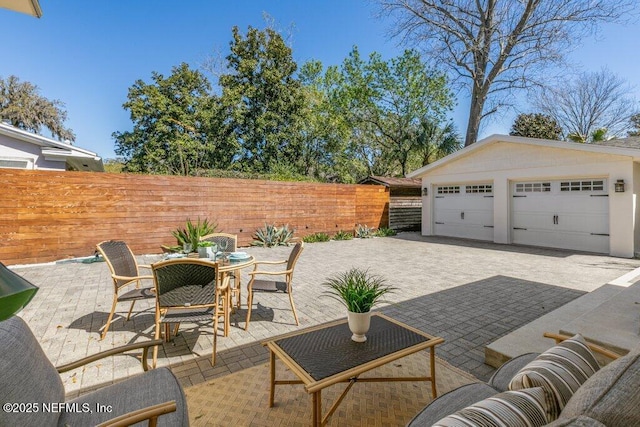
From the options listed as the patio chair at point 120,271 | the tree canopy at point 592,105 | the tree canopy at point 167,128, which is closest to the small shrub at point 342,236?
the patio chair at point 120,271

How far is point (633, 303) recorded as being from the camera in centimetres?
358

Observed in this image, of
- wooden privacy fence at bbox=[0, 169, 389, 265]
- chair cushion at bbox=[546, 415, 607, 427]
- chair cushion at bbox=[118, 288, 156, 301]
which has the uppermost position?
wooden privacy fence at bbox=[0, 169, 389, 265]

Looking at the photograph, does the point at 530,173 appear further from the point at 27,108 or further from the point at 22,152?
the point at 27,108

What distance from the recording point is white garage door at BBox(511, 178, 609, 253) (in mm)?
8391

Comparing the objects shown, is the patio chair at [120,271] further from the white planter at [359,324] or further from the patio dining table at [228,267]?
the white planter at [359,324]

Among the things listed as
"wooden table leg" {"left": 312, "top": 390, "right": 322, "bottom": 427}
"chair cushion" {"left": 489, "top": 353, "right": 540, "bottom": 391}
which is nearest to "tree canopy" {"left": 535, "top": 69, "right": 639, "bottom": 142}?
"chair cushion" {"left": 489, "top": 353, "right": 540, "bottom": 391}

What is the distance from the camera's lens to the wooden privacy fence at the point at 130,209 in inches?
271

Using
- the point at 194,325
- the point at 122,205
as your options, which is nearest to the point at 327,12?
the point at 122,205

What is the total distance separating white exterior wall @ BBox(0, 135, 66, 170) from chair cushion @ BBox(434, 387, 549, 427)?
1200 centimetres

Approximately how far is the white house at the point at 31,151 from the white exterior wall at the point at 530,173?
11975 mm

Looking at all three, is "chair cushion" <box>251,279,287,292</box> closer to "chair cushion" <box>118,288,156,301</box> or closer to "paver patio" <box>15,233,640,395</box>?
"paver patio" <box>15,233,640,395</box>

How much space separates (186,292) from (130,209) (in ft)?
20.7

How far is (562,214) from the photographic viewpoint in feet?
29.7

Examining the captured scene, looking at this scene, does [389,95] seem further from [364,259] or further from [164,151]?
[364,259]
